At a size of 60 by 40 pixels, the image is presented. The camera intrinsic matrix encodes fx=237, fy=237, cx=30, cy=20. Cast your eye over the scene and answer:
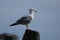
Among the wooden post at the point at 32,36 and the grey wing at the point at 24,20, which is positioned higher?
the grey wing at the point at 24,20

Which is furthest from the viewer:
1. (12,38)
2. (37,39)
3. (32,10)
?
(32,10)

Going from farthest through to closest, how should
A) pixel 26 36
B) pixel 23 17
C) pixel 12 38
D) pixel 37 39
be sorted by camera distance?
pixel 23 17 < pixel 26 36 < pixel 37 39 < pixel 12 38

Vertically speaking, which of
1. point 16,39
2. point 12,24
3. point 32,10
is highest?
point 32,10

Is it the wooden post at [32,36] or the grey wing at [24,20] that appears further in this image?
the grey wing at [24,20]

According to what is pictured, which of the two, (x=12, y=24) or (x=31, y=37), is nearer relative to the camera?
(x=31, y=37)

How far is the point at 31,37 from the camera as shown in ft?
27.1

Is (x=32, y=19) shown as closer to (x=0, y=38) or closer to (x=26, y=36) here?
(x=26, y=36)

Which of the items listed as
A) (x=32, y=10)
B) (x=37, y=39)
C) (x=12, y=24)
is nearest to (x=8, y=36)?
(x=37, y=39)

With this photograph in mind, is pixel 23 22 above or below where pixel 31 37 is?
above

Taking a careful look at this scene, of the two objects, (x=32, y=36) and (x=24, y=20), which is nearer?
(x=32, y=36)

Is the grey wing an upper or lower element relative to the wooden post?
upper

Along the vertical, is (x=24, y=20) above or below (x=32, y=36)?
above

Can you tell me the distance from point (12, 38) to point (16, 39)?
151mm

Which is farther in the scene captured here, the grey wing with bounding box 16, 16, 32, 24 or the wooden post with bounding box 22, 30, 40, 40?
the grey wing with bounding box 16, 16, 32, 24
